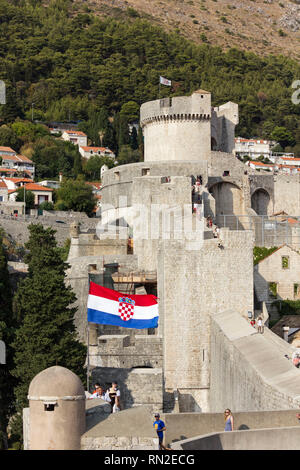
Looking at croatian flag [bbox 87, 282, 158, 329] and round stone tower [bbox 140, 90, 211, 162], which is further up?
round stone tower [bbox 140, 90, 211, 162]

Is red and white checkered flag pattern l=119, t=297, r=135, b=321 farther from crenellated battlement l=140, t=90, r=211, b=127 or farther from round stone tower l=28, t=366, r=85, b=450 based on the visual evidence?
crenellated battlement l=140, t=90, r=211, b=127

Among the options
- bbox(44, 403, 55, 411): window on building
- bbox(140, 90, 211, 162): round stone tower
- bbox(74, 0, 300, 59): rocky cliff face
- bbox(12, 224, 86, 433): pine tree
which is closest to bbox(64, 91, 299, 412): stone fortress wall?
bbox(12, 224, 86, 433): pine tree

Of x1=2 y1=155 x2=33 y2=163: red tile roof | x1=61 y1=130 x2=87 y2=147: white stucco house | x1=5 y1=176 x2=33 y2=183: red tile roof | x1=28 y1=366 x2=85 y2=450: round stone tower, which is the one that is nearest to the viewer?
x1=28 y1=366 x2=85 y2=450: round stone tower

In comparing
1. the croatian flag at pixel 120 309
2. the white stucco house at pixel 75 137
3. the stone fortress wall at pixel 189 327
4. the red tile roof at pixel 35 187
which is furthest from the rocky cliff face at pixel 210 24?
the croatian flag at pixel 120 309

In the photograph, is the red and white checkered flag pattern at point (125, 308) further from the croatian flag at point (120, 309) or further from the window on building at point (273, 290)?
the window on building at point (273, 290)

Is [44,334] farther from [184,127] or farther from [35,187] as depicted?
[35,187]

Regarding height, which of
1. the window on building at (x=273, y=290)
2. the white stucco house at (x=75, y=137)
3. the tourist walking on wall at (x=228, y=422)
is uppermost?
the white stucco house at (x=75, y=137)
